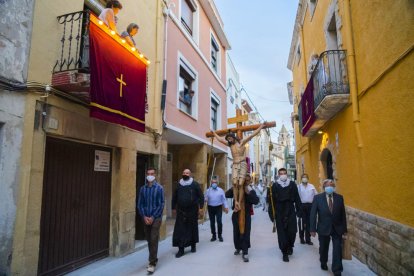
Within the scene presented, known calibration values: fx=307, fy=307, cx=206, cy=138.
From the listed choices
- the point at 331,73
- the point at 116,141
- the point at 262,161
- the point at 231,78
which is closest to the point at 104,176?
the point at 116,141

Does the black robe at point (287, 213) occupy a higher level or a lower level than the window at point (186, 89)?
lower

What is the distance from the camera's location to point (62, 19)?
512cm

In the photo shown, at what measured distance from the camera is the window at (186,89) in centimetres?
1073

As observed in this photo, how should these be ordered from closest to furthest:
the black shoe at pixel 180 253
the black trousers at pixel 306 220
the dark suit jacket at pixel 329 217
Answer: the dark suit jacket at pixel 329 217, the black shoe at pixel 180 253, the black trousers at pixel 306 220

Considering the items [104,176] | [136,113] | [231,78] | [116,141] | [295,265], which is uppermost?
[231,78]

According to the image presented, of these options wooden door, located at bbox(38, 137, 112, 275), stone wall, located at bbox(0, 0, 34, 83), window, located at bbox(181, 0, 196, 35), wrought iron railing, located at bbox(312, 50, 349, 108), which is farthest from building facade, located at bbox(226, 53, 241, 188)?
stone wall, located at bbox(0, 0, 34, 83)

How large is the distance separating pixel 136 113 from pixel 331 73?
4609mm

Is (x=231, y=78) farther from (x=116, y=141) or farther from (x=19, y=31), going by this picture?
(x=19, y=31)

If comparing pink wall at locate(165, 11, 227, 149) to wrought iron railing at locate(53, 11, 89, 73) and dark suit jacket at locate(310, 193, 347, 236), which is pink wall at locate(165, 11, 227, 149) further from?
dark suit jacket at locate(310, 193, 347, 236)

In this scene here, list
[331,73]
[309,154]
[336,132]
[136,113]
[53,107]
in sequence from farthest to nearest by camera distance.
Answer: [309,154] < [336,132] < [331,73] < [136,113] < [53,107]

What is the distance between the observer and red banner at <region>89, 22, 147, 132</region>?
5004mm

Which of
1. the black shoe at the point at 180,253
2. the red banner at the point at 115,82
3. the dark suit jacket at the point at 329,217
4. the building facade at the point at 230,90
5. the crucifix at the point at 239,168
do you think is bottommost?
the black shoe at the point at 180,253

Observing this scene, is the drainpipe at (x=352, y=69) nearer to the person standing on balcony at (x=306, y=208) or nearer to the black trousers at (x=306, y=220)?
the person standing on balcony at (x=306, y=208)

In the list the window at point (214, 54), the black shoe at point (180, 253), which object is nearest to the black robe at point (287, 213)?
the black shoe at point (180, 253)
